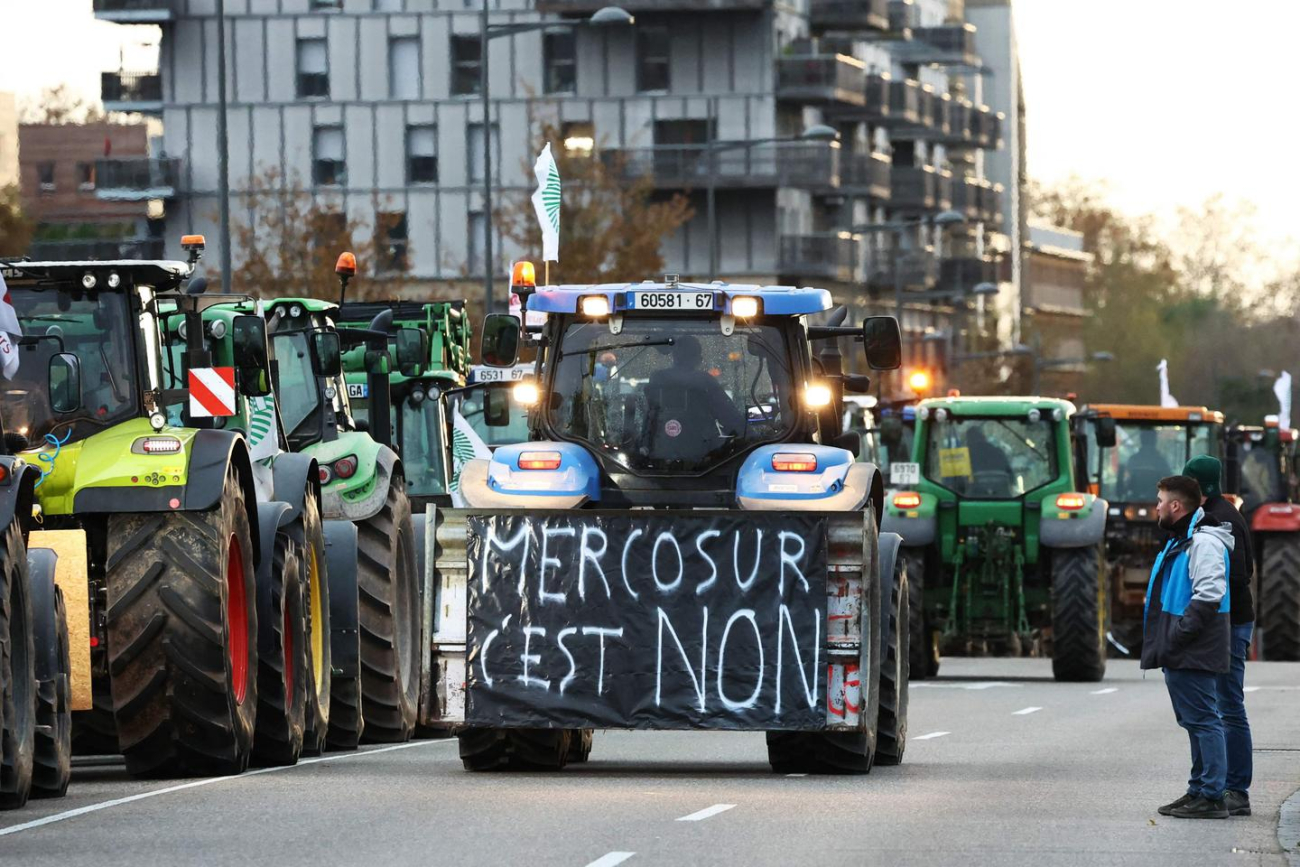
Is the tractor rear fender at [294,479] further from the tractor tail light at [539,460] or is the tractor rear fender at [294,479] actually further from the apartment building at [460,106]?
the apartment building at [460,106]

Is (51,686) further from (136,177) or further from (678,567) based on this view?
(136,177)

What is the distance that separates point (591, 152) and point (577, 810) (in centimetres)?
6717

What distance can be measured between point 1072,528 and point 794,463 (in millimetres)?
15790

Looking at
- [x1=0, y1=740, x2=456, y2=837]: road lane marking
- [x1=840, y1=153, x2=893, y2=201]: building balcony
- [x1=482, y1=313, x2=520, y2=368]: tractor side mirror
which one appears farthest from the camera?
[x1=840, y1=153, x2=893, y2=201]: building balcony

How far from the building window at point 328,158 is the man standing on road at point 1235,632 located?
72.9 meters

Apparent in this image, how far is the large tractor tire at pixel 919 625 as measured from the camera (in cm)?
3400

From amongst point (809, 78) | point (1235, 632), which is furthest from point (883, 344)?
point (809, 78)

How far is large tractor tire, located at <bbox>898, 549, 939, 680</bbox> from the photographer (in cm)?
3400

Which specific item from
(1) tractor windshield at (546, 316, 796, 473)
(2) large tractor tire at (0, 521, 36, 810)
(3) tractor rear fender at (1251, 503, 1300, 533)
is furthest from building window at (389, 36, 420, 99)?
(2) large tractor tire at (0, 521, 36, 810)

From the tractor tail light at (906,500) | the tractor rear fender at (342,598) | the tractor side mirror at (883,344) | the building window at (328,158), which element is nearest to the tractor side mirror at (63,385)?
the tractor rear fender at (342,598)

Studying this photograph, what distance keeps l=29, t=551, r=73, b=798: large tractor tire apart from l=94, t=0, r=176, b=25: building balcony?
71248 mm

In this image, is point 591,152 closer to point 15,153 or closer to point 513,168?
point 513,168

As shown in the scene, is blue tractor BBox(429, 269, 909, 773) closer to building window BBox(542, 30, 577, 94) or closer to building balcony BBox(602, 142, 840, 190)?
building balcony BBox(602, 142, 840, 190)

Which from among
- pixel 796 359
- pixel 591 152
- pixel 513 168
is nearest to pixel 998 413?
pixel 796 359
